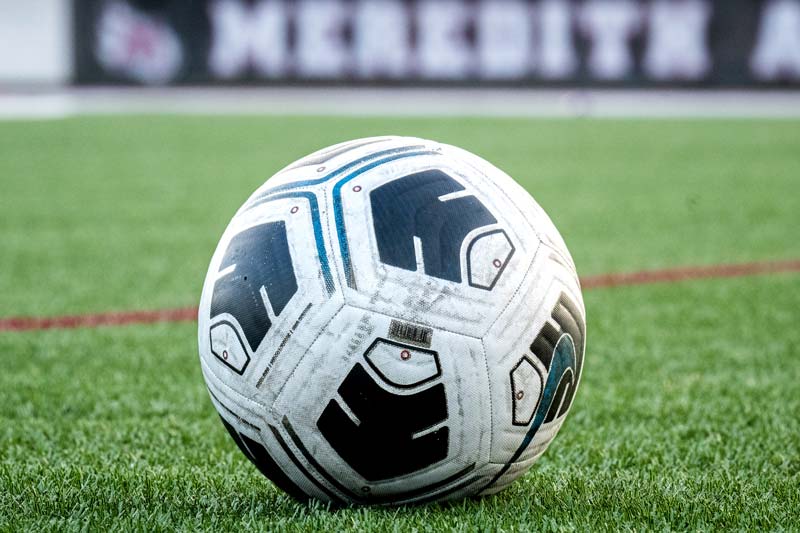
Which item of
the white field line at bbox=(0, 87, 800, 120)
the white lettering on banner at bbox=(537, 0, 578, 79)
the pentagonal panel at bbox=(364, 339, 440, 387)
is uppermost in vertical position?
the pentagonal panel at bbox=(364, 339, 440, 387)

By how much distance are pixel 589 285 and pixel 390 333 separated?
13.3ft

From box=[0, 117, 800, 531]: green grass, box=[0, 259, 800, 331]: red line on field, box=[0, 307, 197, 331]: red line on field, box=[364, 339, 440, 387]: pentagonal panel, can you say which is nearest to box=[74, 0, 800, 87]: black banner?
box=[0, 117, 800, 531]: green grass

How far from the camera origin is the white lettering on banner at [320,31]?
22578 mm

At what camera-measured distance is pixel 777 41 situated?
2230cm

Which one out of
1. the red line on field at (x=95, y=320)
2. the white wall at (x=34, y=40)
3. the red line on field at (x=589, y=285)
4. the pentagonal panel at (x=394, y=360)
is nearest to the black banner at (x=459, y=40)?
the white wall at (x=34, y=40)

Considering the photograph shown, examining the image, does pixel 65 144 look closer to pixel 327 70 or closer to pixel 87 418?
pixel 327 70

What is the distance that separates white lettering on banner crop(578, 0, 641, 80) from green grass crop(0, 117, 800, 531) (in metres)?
11.1

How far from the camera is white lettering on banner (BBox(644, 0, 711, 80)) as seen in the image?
875 inches

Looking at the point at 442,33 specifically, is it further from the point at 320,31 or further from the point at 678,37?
the point at 678,37

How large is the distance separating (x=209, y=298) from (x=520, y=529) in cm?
87

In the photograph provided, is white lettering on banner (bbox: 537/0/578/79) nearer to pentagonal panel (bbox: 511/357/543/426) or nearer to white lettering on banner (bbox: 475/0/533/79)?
white lettering on banner (bbox: 475/0/533/79)

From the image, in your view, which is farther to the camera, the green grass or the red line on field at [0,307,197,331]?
the red line on field at [0,307,197,331]

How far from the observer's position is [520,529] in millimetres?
2324

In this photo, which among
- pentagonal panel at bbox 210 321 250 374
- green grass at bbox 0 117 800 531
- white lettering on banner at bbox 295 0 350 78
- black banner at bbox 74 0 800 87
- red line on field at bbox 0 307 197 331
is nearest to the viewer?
pentagonal panel at bbox 210 321 250 374
